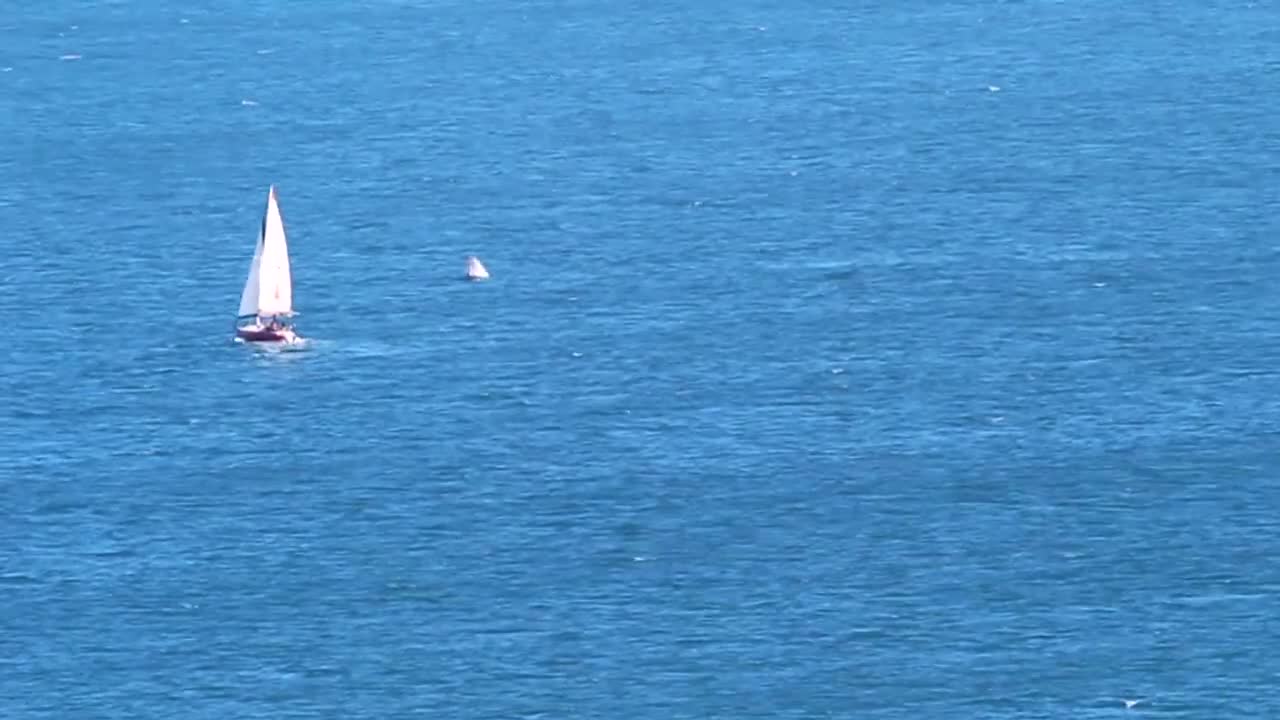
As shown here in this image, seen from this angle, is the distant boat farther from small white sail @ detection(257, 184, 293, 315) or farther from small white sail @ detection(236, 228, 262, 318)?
small white sail @ detection(236, 228, 262, 318)

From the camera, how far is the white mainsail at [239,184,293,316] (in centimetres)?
17712

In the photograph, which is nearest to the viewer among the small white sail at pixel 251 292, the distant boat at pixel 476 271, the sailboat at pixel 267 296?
the sailboat at pixel 267 296

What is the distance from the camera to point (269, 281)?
6978 inches

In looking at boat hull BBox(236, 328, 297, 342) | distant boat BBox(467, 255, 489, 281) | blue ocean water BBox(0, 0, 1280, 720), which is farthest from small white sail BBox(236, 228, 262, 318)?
distant boat BBox(467, 255, 489, 281)

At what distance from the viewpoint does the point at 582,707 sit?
13188cm

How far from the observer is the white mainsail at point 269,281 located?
17712cm

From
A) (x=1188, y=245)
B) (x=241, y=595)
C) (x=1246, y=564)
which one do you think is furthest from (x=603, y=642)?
(x=1188, y=245)

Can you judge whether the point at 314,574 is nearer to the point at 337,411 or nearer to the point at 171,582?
the point at 171,582

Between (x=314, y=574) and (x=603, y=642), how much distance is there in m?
14.5

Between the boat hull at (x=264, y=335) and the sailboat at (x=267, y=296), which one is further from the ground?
the sailboat at (x=267, y=296)

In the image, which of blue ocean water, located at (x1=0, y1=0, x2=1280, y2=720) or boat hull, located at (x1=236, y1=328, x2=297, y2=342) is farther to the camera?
boat hull, located at (x1=236, y1=328, x2=297, y2=342)

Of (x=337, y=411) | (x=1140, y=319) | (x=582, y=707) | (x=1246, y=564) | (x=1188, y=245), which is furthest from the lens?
(x=1188, y=245)

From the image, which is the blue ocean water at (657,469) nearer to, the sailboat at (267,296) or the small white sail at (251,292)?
the sailboat at (267,296)

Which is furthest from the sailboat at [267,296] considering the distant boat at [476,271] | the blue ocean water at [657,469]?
the distant boat at [476,271]
